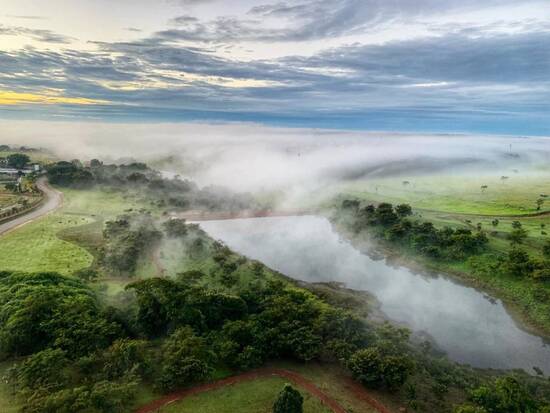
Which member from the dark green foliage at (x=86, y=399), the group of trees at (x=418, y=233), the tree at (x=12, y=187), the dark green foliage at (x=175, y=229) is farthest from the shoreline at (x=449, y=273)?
the tree at (x=12, y=187)

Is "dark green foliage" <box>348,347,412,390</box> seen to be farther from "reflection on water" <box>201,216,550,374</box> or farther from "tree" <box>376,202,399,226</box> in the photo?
"tree" <box>376,202,399,226</box>

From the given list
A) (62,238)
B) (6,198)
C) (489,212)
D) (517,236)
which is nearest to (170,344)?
(62,238)

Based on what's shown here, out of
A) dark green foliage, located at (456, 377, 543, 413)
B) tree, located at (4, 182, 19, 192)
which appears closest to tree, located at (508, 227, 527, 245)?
dark green foliage, located at (456, 377, 543, 413)

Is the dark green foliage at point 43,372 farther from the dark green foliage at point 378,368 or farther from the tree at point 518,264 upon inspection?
the tree at point 518,264

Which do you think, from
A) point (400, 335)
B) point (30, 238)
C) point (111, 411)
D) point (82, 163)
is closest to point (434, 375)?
→ point (400, 335)

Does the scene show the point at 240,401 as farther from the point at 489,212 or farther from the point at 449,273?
the point at 489,212

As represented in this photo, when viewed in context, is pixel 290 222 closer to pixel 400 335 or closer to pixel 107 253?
pixel 107 253
